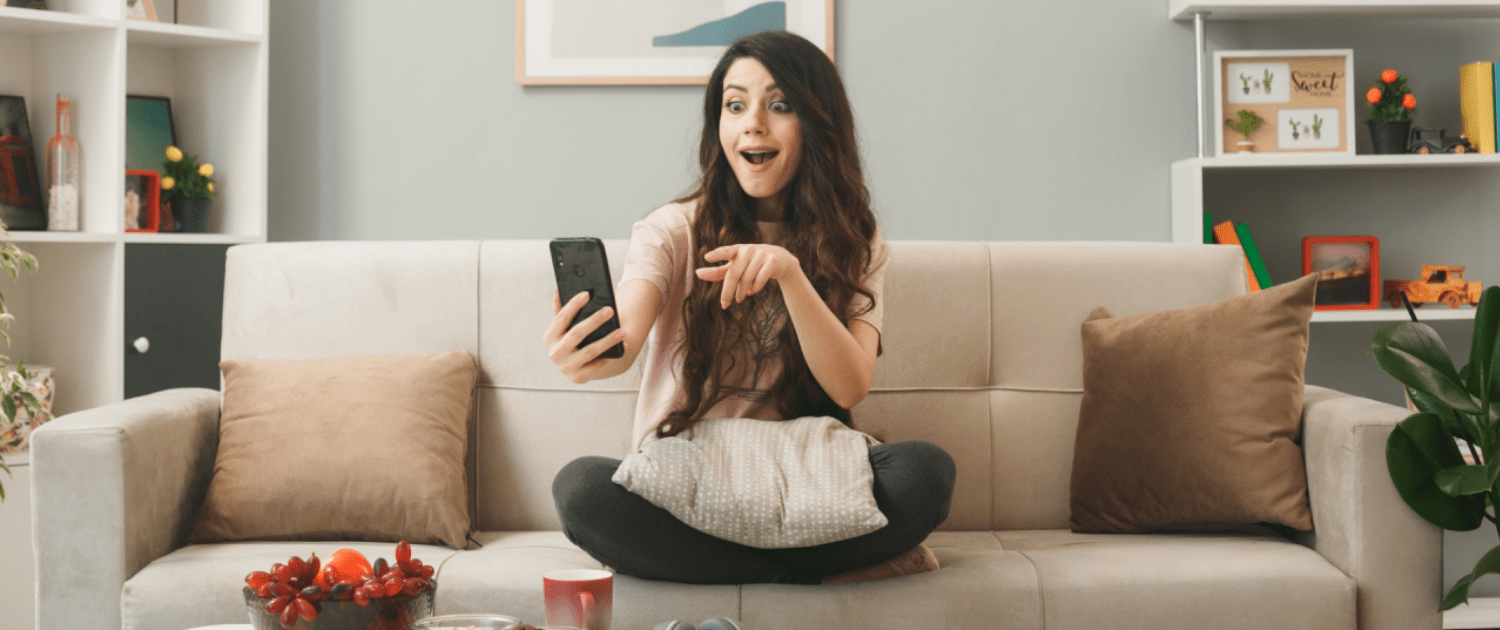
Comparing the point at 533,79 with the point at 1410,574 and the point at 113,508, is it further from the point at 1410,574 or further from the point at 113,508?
the point at 1410,574

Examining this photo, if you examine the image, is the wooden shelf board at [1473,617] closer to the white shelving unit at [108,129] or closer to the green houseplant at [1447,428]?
the green houseplant at [1447,428]

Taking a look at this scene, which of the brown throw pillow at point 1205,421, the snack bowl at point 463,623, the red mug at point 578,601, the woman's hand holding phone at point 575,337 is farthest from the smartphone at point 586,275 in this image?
the brown throw pillow at point 1205,421

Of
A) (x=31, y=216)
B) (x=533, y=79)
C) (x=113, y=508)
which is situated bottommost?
(x=113, y=508)

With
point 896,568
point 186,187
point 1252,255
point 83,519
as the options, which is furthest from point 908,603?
point 186,187

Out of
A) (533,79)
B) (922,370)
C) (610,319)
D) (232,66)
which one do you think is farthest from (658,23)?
(610,319)

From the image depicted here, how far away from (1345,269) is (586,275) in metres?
1.88

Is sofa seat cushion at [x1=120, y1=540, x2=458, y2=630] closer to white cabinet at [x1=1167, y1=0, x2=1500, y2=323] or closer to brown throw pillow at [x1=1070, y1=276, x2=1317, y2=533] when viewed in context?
brown throw pillow at [x1=1070, y1=276, x2=1317, y2=533]

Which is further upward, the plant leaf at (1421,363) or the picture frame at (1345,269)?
the picture frame at (1345,269)

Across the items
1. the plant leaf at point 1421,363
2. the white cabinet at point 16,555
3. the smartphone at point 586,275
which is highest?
the smartphone at point 586,275

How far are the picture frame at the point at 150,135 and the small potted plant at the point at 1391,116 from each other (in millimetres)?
2678

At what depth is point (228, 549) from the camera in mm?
1570

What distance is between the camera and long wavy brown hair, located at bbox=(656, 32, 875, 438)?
1.58 meters

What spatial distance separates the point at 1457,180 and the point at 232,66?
2.84 meters

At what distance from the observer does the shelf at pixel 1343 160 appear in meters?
2.33
